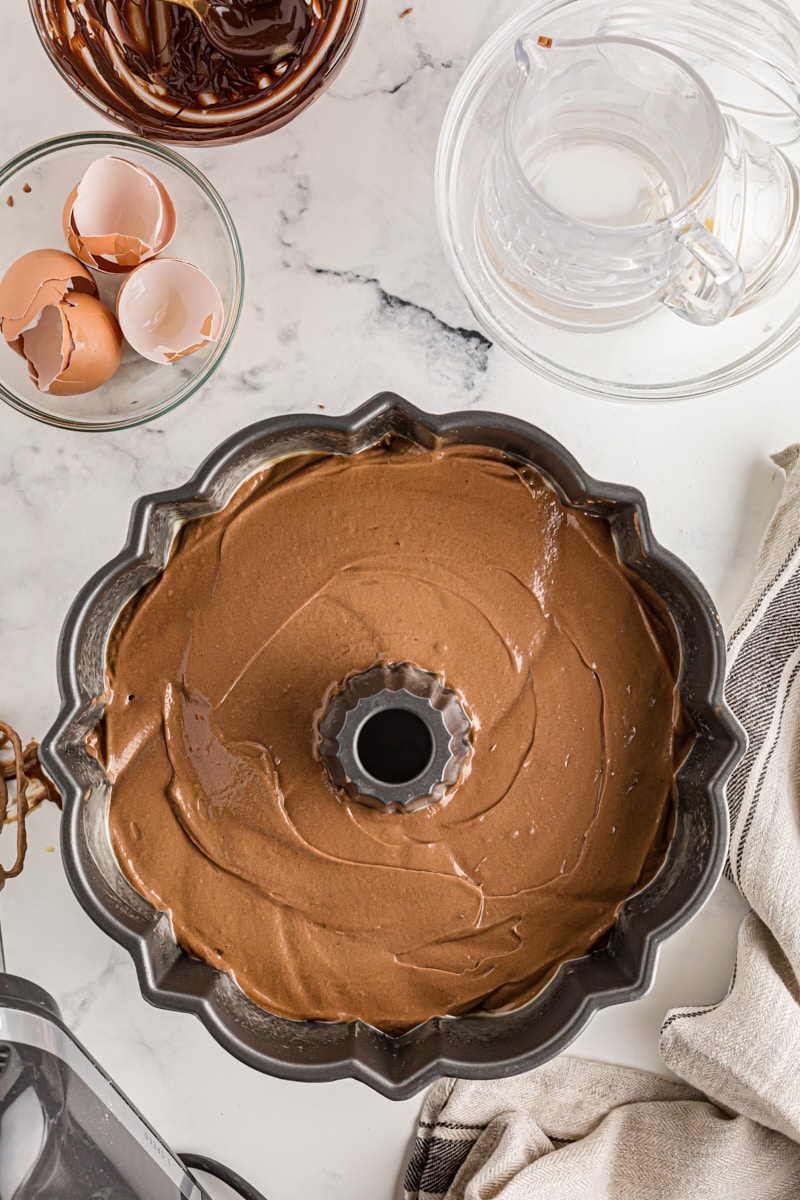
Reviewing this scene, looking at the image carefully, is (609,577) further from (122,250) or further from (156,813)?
(122,250)

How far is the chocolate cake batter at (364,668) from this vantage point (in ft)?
3.92

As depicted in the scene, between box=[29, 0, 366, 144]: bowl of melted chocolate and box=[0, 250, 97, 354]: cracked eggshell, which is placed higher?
box=[29, 0, 366, 144]: bowl of melted chocolate

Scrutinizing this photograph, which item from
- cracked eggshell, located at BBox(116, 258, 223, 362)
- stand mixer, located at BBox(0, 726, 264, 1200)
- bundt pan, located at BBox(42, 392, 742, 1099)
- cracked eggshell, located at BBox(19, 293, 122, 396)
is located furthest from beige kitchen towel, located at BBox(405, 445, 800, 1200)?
cracked eggshell, located at BBox(19, 293, 122, 396)

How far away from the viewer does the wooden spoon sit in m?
1.32

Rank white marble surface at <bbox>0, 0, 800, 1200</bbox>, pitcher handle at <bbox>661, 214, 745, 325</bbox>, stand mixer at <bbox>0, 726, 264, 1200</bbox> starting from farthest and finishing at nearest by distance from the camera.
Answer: white marble surface at <bbox>0, 0, 800, 1200</bbox> < pitcher handle at <bbox>661, 214, 745, 325</bbox> < stand mixer at <bbox>0, 726, 264, 1200</bbox>

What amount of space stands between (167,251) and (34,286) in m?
0.21

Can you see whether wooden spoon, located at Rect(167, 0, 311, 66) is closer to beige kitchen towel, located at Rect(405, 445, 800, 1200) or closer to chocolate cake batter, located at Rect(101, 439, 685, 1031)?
chocolate cake batter, located at Rect(101, 439, 685, 1031)

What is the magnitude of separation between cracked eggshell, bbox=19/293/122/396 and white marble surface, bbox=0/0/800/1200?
125mm

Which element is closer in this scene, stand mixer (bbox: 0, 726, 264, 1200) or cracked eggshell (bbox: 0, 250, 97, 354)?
stand mixer (bbox: 0, 726, 264, 1200)

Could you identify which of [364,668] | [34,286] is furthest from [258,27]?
[364,668]

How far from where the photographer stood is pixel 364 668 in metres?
1.20

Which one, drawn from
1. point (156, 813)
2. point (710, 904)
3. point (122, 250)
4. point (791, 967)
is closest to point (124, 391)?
point (122, 250)

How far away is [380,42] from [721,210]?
500 millimetres

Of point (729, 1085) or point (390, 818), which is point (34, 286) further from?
point (729, 1085)
